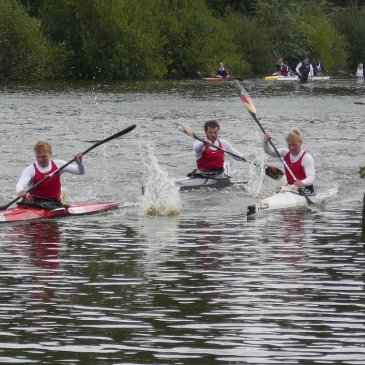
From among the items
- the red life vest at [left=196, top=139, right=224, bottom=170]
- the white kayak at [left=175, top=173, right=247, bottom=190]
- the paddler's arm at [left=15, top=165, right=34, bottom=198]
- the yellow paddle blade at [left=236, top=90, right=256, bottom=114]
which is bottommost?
the white kayak at [left=175, top=173, right=247, bottom=190]

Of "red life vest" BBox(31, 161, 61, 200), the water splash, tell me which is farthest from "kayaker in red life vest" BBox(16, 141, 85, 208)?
the water splash

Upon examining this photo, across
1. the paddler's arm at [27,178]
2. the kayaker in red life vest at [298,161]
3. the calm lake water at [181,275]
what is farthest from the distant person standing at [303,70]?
the paddler's arm at [27,178]

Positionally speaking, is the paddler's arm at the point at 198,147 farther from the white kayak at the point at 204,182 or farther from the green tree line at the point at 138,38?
the green tree line at the point at 138,38

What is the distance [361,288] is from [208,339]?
A: 8.09 ft

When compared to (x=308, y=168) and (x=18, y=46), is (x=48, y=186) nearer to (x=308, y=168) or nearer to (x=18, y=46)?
(x=308, y=168)

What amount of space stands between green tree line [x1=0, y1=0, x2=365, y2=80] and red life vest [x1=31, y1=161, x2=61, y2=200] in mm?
47742

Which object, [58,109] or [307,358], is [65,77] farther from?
[307,358]

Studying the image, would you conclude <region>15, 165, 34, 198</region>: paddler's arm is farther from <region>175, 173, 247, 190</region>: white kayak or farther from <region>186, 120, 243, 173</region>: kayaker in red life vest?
<region>186, 120, 243, 173</region>: kayaker in red life vest

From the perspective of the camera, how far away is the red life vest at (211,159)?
21.0 meters

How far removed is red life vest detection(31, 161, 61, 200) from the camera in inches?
649

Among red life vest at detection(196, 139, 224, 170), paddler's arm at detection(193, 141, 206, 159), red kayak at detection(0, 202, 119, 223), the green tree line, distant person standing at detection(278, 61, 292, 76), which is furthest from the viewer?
distant person standing at detection(278, 61, 292, 76)

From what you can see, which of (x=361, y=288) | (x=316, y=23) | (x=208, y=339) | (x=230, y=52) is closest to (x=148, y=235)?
(x=361, y=288)

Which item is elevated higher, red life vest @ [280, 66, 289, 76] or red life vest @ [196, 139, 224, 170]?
red life vest @ [280, 66, 289, 76]

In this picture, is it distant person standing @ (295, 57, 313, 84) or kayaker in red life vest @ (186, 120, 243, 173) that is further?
distant person standing @ (295, 57, 313, 84)
